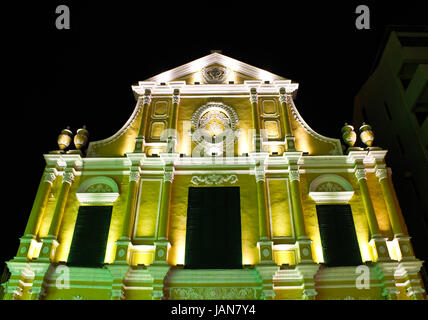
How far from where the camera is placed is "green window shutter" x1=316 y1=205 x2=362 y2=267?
47.4 ft

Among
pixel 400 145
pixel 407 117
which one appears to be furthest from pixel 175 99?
pixel 400 145

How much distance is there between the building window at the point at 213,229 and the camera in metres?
14.5

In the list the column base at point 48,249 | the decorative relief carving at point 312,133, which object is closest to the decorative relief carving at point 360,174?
the decorative relief carving at point 312,133

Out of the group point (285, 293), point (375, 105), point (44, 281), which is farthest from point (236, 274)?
point (375, 105)

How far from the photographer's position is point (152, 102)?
19.5m

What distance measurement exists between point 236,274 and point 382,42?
638 inches

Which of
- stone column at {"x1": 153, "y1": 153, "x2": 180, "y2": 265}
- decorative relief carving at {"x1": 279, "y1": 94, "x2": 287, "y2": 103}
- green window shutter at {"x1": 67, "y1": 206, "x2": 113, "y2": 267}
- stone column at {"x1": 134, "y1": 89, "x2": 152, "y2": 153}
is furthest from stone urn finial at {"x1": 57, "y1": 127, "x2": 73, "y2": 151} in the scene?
decorative relief carving at {"x1": 279, "y1": 94, "x2": 287, "y2": 103}

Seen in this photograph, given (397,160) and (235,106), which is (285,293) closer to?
(235,106)

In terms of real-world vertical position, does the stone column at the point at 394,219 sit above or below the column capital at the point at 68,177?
below

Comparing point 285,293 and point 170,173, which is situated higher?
point 170,173

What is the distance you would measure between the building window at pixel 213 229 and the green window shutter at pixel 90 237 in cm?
324

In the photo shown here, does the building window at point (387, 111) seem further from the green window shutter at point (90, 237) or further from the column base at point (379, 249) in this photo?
the green window shutter at point (90, 237)

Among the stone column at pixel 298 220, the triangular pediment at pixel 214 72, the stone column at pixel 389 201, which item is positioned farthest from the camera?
the triangular pediment at pixel 214 72
